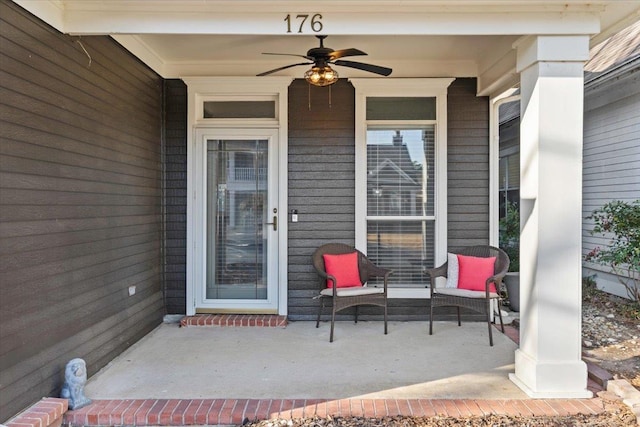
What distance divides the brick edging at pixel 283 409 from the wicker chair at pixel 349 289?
4.36ft

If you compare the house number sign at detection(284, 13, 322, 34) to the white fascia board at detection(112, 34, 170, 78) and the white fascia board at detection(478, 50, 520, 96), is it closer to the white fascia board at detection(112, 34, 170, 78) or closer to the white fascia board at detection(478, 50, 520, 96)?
the white fascia board at detection(112, 34, 170, 78)

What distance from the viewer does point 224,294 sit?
4773 mm

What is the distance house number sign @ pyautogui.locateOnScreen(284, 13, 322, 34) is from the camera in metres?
2.82

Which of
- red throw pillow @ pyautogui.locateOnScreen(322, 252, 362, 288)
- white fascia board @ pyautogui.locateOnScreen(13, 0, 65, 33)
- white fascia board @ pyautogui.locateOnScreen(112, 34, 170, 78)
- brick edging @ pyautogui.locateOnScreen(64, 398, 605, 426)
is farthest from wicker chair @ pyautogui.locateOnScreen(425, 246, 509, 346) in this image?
white fascia board @ pyautogui.locateOnScreen(13, 0, 65, 33)

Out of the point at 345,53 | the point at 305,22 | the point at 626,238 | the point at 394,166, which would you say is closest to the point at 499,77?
the point at 394,166

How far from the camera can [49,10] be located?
2691 mm

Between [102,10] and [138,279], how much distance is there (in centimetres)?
230

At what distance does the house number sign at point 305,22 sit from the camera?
9.27 feet

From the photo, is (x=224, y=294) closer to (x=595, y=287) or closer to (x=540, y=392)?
(x=540, y=392)

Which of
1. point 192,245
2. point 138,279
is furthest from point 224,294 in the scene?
point 138,279

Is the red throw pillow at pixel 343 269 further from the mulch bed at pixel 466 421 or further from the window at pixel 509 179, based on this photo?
the window at pixel 509 179

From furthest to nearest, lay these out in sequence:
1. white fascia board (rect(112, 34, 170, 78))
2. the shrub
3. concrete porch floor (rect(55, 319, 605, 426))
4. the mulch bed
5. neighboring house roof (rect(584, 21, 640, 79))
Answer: neighboring house roof (rect(584, 21, 640, 79))
the shrub
white fascia board (rect(112, 34, 170, 78))
concrete porch floor (rect(55, 319, 605, 426))
the mulch bed

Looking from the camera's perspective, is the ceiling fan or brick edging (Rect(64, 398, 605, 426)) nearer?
brick edging (Rect(64, 398, 605, 426))

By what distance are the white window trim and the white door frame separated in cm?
76
